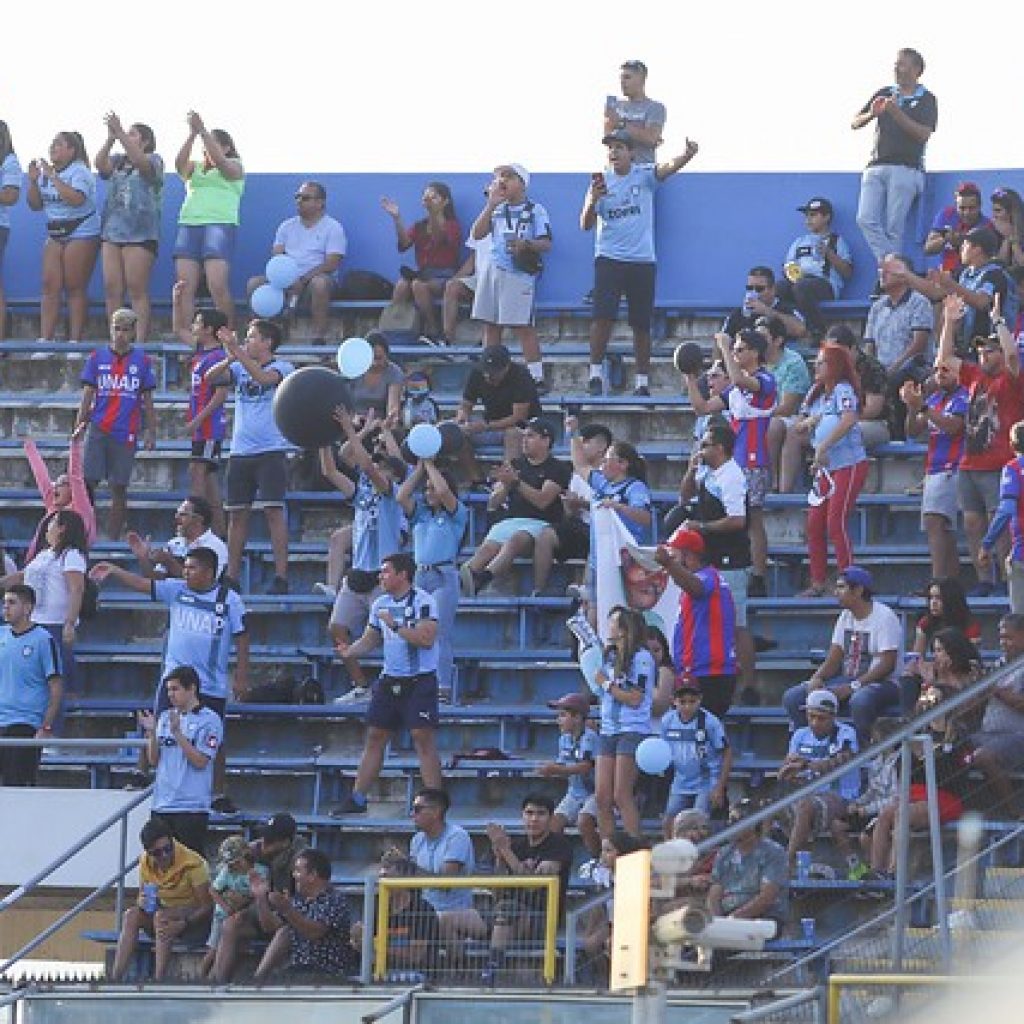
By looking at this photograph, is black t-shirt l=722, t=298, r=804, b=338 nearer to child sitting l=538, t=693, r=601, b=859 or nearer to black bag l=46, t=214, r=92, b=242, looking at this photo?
child sitting l=538, t=693, r=601, b=859

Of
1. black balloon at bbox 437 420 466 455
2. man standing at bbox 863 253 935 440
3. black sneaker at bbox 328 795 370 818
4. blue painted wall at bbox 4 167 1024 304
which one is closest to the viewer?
black sneaker at bbox 328 795 370 818

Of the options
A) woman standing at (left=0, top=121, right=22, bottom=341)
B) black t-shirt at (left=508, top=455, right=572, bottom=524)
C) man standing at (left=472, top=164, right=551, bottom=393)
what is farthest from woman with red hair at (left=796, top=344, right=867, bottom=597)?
woman standing at (left=0, top=121, right=22, bottom=341)

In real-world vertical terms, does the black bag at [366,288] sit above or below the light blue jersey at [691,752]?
above

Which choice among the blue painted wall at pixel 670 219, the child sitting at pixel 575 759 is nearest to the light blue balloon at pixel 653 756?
the child sitting at pixel 575 759

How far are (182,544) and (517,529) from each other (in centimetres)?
203

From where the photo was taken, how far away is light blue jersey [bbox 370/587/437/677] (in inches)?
738

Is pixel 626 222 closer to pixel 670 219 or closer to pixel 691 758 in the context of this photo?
pixel 670 219

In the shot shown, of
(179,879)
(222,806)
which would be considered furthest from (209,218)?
(179,879)

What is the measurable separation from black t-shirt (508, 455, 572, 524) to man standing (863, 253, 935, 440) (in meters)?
2.15

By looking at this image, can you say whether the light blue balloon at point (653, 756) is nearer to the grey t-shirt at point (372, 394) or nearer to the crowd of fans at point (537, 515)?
the crowd of fans at point (537, 515)

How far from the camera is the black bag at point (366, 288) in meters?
24.4

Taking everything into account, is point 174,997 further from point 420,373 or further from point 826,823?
point 420,373

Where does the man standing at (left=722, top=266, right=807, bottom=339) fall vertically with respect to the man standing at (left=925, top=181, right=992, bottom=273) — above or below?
below

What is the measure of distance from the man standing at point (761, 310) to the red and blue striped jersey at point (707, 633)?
10.4ft
